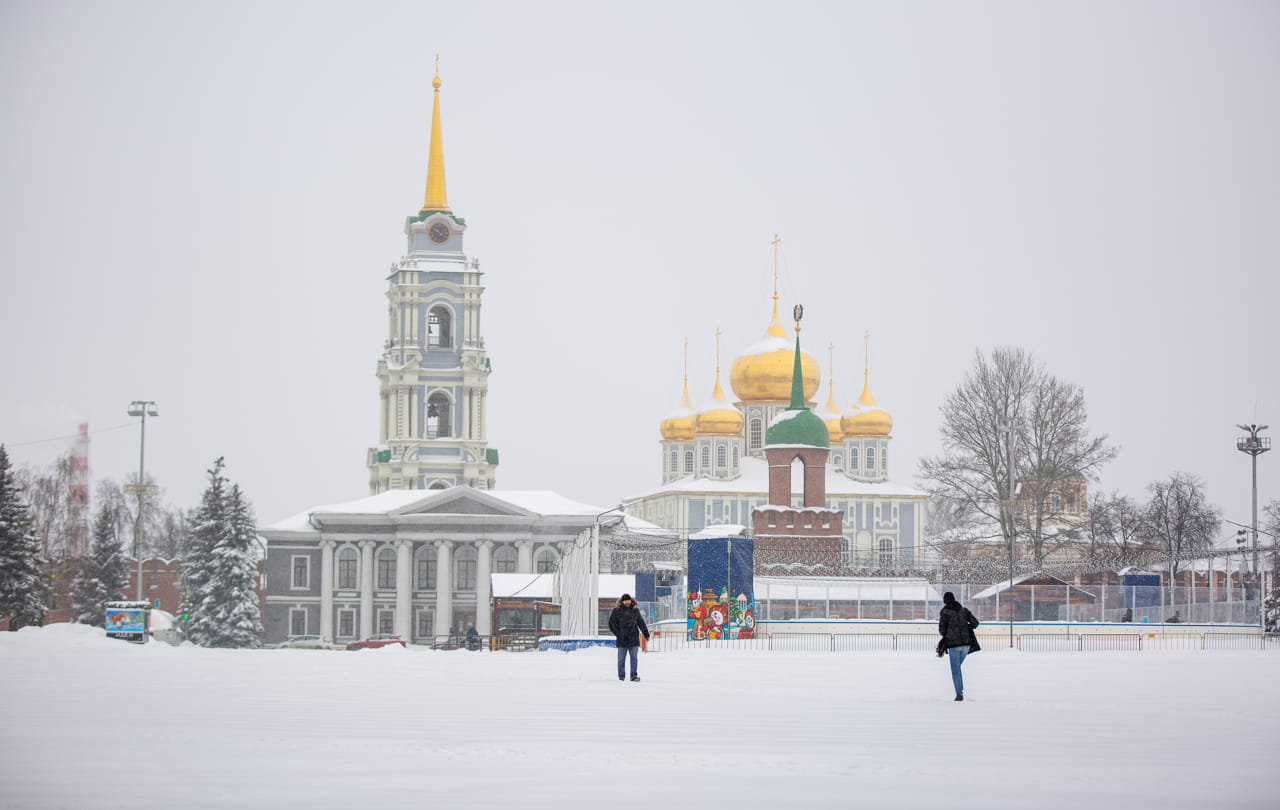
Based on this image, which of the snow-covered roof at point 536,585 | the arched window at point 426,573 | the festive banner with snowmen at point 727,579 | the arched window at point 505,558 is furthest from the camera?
the arched window at point 426,573

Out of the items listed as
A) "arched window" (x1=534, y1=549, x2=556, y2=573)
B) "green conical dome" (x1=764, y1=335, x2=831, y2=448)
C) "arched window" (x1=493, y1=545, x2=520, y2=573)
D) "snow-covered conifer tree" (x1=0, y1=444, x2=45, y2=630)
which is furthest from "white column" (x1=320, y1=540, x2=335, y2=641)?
"snow-covered conifer tree" (x1=0, y1=444, x2=45, y2=630)

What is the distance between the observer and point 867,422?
11819 centimetres

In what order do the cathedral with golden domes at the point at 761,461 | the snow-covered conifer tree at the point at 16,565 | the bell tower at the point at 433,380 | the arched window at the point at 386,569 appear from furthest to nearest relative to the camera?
the cathedral with golden domes at the point at 761,461 → the bell tower at the point at 433,380 → the arched window at the point at 386,569 → the snow-covered conifer tree at the point at 16,565

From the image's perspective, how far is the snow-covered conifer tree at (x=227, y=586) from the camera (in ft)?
246

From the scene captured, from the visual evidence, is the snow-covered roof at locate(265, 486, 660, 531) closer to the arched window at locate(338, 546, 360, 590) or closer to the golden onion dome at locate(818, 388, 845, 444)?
the arched window at locate(338, 546, 360, 590)

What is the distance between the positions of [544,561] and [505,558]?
199cm

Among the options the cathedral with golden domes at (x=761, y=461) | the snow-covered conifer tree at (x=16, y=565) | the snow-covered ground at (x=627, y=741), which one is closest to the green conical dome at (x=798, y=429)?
the cathedral with golden domes at (x=761, y=461)

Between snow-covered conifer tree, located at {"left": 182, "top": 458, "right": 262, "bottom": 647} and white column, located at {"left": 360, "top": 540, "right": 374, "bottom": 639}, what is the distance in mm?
8643

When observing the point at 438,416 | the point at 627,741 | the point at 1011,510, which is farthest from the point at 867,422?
the point at 627,741

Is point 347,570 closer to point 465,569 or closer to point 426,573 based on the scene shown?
point 426,573

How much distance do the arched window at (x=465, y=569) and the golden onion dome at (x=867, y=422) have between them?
127 ft

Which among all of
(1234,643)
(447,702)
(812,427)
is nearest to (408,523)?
(812,427)

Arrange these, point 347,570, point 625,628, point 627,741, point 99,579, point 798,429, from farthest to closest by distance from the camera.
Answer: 1. point 347,570
2. point 798,429
3. point 99,579
4. point 625,628
5. point 627,741

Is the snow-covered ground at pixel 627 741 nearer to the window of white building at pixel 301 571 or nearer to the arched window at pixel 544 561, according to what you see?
the arched window at pixel 544 561
